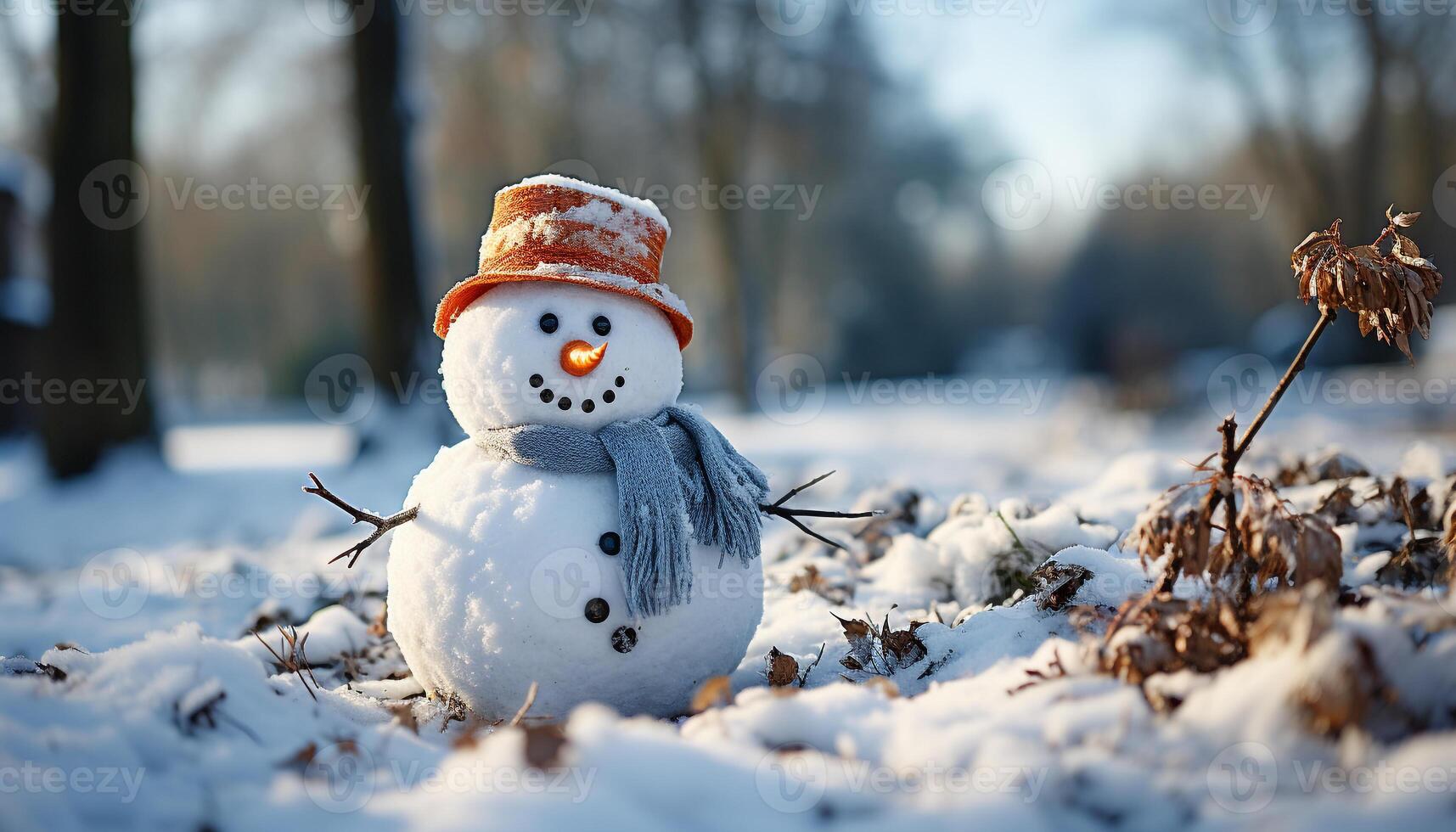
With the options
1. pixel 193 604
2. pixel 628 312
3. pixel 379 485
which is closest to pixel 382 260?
pixel 379 485

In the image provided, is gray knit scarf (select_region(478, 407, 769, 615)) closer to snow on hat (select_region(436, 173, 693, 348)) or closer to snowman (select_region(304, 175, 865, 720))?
snowman (select_region(304, 175, 865, 720))

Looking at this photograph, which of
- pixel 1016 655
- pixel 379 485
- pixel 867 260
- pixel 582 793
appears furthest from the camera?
pixel 867 260

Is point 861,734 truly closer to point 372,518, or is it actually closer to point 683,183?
point 372,518

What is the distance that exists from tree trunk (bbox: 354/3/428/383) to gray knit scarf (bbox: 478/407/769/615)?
6.02m

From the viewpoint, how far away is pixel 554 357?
7.45 ft

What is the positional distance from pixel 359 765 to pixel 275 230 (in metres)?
29.7

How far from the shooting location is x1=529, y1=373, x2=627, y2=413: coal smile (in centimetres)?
228

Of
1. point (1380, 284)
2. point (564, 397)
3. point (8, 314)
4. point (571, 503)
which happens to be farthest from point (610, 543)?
point (8, 314)

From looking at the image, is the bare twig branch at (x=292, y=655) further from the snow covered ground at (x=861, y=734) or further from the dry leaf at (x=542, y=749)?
the dry leaf at (x=542, y=749)

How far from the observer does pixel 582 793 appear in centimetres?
140

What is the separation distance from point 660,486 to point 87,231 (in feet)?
24.7

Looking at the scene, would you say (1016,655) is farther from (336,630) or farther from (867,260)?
(867,260)

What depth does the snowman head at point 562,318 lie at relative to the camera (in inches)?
89.7

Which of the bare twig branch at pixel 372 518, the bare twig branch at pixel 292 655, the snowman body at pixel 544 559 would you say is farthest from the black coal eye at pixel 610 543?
the bare twig branch at pixel 292 655
